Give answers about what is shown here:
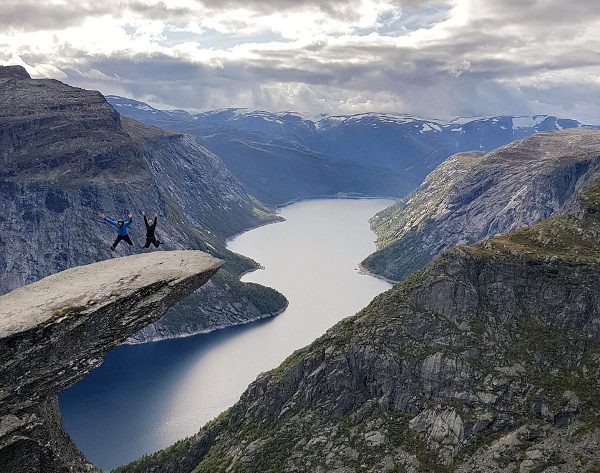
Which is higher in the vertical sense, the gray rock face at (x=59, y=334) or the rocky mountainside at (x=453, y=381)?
the gray rock face at (x=59, y=334)

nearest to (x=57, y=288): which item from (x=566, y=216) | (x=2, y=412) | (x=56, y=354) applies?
(x=56, y=354)

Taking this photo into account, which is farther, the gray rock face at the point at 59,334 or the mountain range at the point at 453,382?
the mountain range at the point at 453,382

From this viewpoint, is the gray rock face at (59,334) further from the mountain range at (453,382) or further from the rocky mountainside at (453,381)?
the rocky mountainside at (453,381)

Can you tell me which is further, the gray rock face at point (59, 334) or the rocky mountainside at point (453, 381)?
the rocky mountainside at point (453, 381)

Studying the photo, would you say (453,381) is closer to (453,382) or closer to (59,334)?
(453,382)

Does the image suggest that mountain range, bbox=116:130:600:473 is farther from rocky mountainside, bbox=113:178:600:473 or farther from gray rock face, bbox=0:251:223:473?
gray rock face, bbox=0:251:223:473

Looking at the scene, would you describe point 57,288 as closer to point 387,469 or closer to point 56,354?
point 56,354

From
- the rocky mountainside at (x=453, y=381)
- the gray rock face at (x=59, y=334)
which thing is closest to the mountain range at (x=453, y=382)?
the rocky mountainside at (x=453, y=381)
